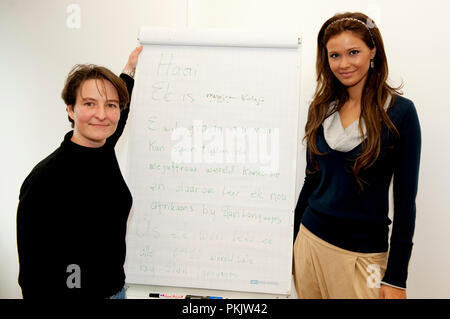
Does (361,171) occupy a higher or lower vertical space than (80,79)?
lower

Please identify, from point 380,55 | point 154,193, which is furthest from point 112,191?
point 380,55

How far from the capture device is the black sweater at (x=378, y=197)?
1149 mm

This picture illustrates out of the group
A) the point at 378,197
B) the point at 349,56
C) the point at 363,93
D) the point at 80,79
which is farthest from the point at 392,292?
the point at 80,79

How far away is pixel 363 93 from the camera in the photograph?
1256 millimetres

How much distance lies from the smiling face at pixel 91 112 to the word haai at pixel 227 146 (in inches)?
13.3

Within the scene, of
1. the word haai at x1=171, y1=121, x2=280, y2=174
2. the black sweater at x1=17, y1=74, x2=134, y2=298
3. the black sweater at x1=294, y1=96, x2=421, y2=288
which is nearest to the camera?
the black sweater at x1=17, y1=74, x2=134, y2=298

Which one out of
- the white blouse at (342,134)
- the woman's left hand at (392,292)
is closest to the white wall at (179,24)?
the white blouse at (342,134)

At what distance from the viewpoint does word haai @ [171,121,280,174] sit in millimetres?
1385

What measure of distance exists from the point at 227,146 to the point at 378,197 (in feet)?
2.13

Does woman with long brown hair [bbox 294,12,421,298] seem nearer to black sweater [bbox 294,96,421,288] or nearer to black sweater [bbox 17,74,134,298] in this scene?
black sweater [bbox 294,96,421,288]

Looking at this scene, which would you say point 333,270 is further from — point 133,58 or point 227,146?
point 133,58

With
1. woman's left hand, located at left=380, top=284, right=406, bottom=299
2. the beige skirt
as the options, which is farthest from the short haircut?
woman's left hand, located at left=380, top=284, right=406, bottom=299

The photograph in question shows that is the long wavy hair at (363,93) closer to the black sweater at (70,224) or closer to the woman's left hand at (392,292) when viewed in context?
the woman's left hand at (392,292)
